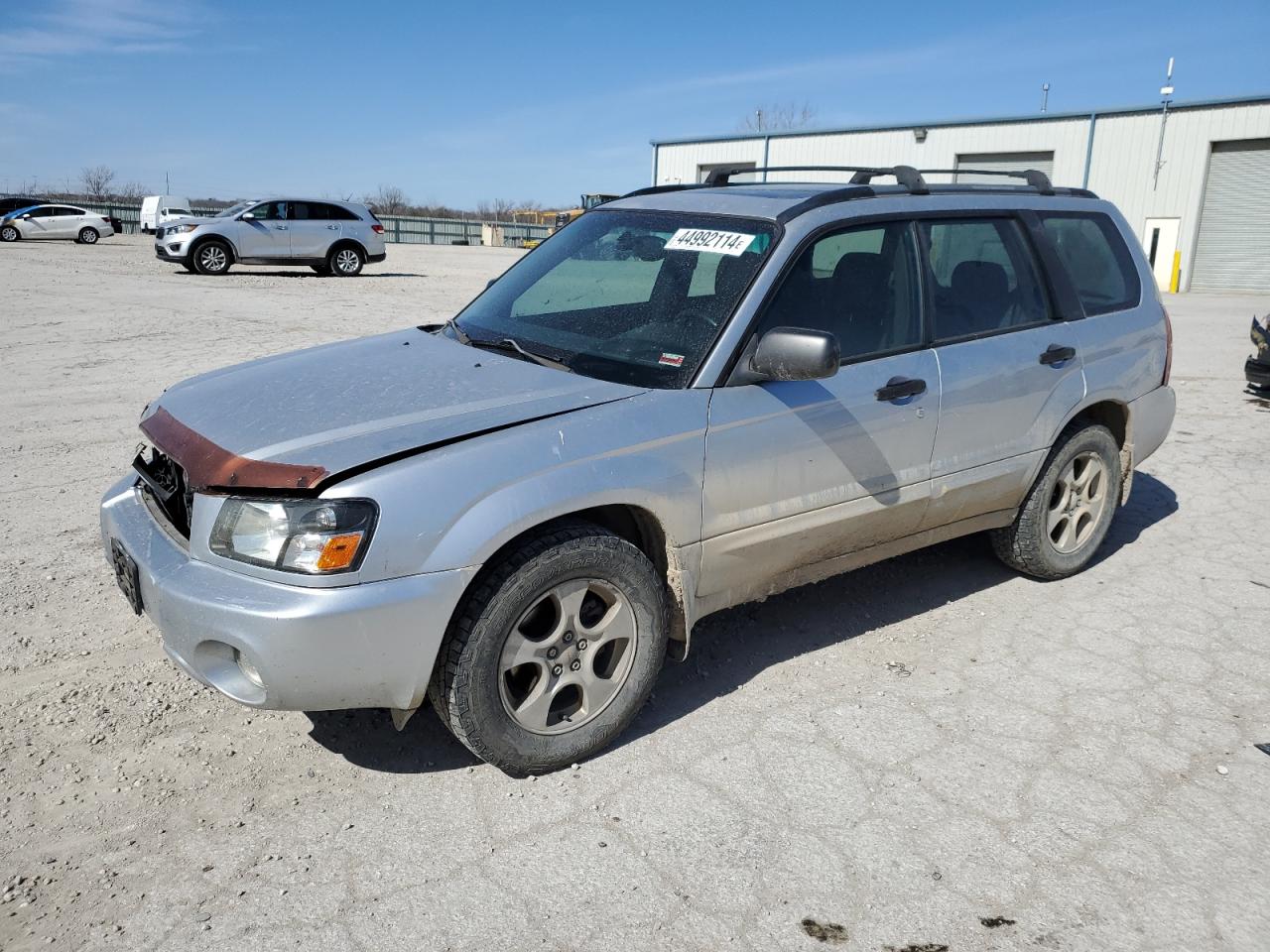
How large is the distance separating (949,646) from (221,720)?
2837mm

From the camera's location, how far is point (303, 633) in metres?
2.70

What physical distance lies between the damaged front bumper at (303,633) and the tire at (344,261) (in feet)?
67.9

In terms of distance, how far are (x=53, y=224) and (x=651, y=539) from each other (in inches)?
1368

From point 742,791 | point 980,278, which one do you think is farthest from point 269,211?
point 742,791

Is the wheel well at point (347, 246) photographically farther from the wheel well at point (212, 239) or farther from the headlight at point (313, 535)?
the headlight at point (313, 535)

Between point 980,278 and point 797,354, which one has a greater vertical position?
point 980,278

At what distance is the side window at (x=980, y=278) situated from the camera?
4.15 meters

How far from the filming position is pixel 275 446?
115 inches

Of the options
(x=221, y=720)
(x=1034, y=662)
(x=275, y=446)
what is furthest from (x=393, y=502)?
(x=1034, y=662)

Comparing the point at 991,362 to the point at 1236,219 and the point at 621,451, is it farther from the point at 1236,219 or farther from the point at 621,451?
the point at 1236,219

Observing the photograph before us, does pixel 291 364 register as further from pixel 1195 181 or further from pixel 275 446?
pixel 1195 181

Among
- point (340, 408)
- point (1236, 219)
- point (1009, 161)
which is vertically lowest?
point (340, 408)

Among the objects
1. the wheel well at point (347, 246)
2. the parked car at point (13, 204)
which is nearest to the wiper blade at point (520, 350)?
the wheel well at point (347, 246)

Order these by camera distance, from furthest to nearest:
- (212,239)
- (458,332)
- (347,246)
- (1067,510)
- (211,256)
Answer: (347,246) → (211,256) → (212,239) → (1067,510) → (458,332)
